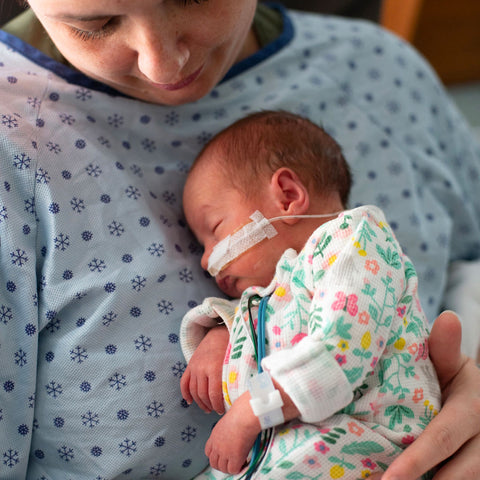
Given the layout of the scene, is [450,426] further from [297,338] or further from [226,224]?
[226,224]

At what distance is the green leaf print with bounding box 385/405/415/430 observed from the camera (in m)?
0.92

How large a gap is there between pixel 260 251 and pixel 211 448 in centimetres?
36

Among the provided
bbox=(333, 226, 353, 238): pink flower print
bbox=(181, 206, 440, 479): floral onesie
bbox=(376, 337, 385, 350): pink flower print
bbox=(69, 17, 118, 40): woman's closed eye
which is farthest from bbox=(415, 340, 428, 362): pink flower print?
bbox=(69, 17, 118, 40): woman's closed eye

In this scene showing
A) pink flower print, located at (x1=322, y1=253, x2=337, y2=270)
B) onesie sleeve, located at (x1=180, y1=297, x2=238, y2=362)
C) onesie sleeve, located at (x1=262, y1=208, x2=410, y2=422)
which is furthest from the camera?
onesie sleeve, located at (x1=180, y1=297, x2=238, y2=362)

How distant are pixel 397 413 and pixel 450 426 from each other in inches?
3.2

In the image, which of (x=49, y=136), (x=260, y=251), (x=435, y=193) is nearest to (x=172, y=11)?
(x=49, y=136)

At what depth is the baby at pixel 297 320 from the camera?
86 centimetres

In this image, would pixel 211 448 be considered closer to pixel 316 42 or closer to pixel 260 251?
pixel 260 251

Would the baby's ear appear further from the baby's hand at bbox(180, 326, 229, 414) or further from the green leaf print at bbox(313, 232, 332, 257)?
the baby's hand at bbox(180, 326, 229, 414)

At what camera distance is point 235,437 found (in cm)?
89

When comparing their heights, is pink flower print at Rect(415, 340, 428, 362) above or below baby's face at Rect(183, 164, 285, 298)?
below

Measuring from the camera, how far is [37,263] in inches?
41.4

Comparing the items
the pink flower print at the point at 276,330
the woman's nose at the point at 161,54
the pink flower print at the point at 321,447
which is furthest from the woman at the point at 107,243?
the pink flower print at the point at 276,330

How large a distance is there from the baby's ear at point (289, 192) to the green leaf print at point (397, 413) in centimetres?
38
